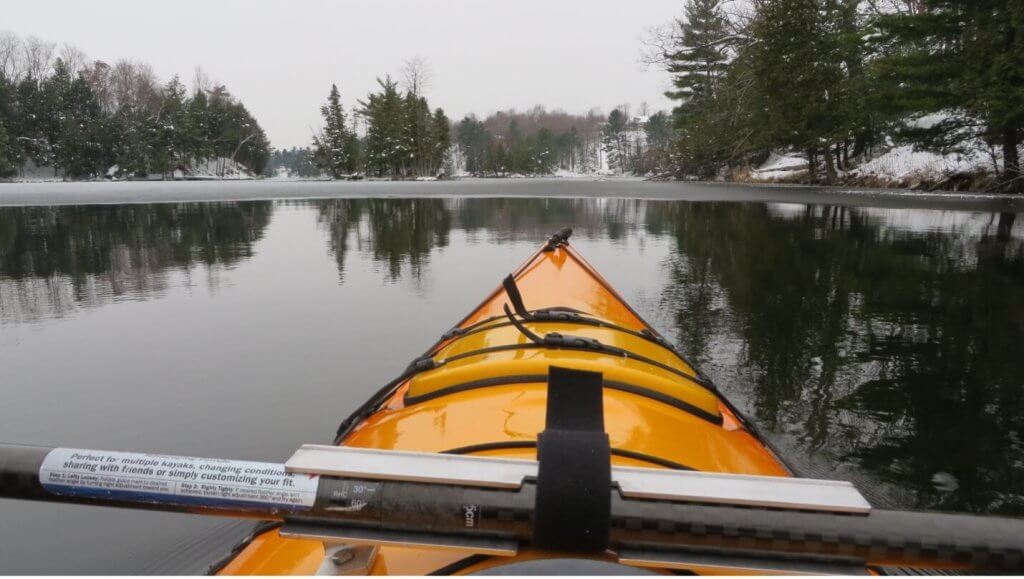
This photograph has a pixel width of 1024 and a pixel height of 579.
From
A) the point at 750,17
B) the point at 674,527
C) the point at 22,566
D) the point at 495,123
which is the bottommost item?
the point at 22,566

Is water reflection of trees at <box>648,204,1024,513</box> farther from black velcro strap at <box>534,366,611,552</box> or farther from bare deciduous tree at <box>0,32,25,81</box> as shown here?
bare deciduous tree at <box>0,32,25,81</box>

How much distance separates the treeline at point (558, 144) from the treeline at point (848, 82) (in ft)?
91.8

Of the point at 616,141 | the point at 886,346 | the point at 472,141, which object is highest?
the point at 616,141

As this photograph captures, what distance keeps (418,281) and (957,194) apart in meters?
19.3

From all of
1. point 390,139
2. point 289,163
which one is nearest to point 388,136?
point 390,139

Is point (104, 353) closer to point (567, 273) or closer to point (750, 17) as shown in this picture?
point (567, 273)

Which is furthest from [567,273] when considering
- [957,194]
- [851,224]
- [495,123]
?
[495,123]

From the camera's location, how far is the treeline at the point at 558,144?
3187 inches

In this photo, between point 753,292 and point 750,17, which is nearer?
point 753,292

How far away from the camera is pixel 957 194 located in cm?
1869

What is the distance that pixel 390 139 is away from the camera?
198 feet

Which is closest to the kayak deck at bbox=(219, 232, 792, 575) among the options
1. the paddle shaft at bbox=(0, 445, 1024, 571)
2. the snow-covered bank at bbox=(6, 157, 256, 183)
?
the paddle shaft at bbox=(0, 445, 1024, 571)

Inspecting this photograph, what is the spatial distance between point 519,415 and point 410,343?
3263 mm

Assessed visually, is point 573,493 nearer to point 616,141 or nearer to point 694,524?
point 694,524
